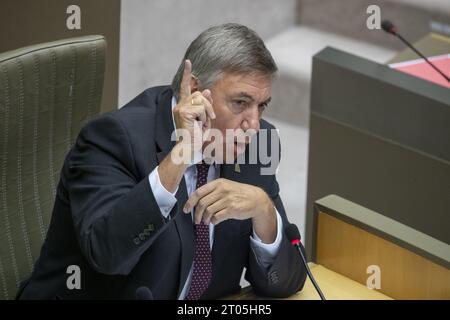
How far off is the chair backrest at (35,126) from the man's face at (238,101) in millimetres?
349

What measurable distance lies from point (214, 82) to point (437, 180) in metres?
0.87

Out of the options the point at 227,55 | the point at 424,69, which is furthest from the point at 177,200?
the point at 424,69

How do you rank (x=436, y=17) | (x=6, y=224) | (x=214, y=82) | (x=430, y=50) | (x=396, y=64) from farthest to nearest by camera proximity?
1. (x=436, y=17)
2. (x=430, y=50)
3. (x=396, y=64)
4. (x=6, y=224)
5. (x=214, y=82)

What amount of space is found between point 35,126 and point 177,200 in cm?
37

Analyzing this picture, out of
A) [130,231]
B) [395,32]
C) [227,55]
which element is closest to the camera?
[130,231]

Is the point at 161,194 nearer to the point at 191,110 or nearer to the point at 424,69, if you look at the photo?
the point at 191,110

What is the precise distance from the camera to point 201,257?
1913 mm

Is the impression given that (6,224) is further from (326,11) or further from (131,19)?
(326,11)

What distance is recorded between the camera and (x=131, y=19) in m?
3.35

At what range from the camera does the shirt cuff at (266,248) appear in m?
1.95

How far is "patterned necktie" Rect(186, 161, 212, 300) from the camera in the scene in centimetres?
191

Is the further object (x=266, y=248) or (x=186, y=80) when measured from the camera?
(x=266, y=248)

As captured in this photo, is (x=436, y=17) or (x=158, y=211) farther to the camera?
(x=436, y=17)

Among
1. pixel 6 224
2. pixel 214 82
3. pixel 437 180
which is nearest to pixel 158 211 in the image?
pixel 214 82
